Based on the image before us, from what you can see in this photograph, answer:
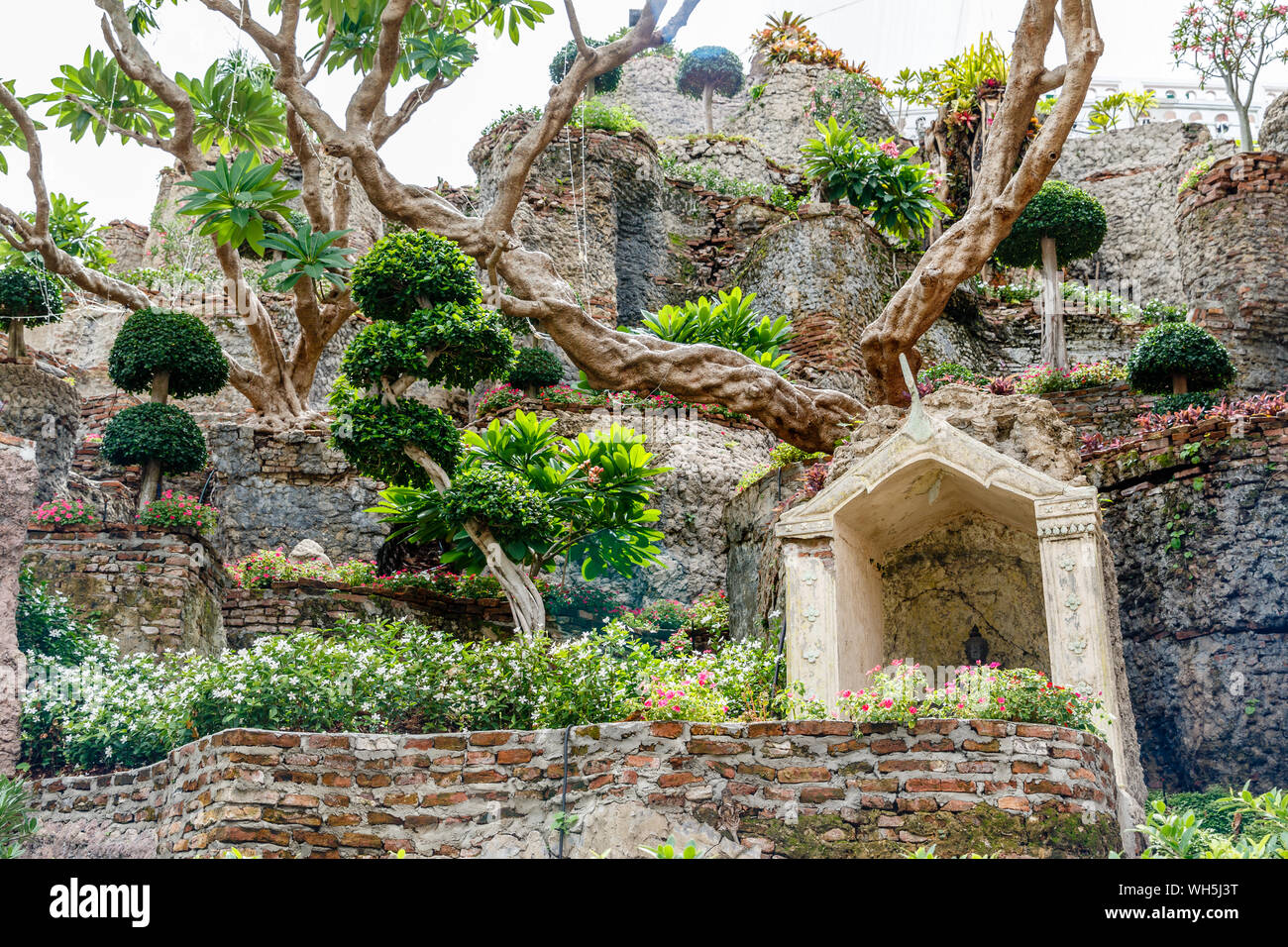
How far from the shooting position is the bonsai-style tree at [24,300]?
13.2 meters

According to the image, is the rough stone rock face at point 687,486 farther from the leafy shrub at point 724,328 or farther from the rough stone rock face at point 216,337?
the rough stone rock face at point 216,337

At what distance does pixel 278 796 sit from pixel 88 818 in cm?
149

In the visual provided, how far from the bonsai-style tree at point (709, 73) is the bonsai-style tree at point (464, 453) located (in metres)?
17.7

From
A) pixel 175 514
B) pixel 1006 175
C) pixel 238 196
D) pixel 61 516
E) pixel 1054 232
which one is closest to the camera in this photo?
pixel 61 516

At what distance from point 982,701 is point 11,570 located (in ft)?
17.7

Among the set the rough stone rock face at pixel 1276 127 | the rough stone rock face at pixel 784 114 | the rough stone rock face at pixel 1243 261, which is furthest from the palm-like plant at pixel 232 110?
the rough stone rock face at pixel 1276 127

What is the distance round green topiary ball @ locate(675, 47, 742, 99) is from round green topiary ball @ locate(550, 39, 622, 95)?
4104 mm

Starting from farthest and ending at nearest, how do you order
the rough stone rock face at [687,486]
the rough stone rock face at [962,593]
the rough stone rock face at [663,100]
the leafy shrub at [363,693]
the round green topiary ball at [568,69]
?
the rough stone rock face at [663,100]
the round green topiary ball at [568,69]
the rough stone rock face at [687,486]
the rough stone rock face at [962,593]
the leafy shrub at [363,693]

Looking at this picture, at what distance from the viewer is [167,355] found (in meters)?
11.9

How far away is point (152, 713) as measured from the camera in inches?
306

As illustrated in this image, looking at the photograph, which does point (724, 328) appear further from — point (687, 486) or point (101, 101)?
point (101, 101)

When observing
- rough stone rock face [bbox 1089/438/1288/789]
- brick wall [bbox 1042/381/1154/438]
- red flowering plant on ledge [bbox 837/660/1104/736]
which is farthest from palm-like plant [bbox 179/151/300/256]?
brick wall [bbox 1042/381/1154/438]

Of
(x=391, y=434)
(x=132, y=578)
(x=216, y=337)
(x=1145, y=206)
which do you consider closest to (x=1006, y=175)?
(x=391, y=434)
